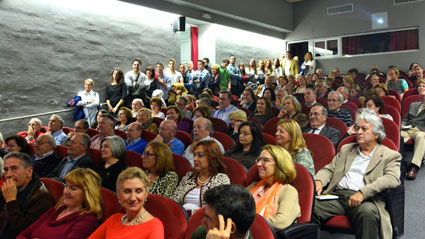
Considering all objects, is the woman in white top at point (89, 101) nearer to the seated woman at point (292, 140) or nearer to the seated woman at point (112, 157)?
the seated woman at point (112, 157)

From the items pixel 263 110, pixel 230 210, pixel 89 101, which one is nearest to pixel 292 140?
pixel 230 210

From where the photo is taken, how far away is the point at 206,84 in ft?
27.0

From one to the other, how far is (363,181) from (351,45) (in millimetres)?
10036

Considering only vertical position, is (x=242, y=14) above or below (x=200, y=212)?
above

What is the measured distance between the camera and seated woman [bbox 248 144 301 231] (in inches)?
77.4

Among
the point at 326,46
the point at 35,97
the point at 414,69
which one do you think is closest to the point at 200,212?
the point at 35,97

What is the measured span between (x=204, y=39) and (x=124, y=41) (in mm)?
2688

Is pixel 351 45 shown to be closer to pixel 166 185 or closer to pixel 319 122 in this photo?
pixel 319 122

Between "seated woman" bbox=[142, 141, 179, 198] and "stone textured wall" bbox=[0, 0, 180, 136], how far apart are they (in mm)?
4465

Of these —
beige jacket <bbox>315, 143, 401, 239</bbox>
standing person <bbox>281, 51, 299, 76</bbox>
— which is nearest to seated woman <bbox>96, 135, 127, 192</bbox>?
beige jacket <bbox>315, 143, 401, 239</bbox>

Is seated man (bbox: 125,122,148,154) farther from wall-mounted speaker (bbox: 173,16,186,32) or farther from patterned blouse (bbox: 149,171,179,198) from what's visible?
wall-mounted speaker (bbox: 173,16,186,32)

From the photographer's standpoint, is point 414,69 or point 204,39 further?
point 204,39

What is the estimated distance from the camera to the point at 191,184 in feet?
8.17

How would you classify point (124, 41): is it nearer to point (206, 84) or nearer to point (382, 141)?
point (206, 84)
